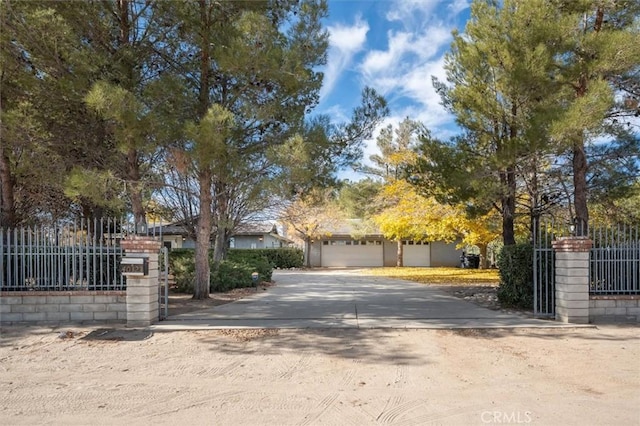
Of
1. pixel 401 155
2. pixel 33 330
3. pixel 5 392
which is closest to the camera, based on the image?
pixel 5 392

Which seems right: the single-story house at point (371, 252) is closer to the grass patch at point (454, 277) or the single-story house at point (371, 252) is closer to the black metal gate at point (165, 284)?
the grass patch at point (454, 277)

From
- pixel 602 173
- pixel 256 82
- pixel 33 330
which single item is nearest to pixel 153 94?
pixel 256 82

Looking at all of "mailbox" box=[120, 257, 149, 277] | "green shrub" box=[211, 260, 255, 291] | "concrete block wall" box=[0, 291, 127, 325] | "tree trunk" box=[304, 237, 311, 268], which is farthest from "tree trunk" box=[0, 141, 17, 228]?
"tree trunk" box=[304, 237, 311, 268]

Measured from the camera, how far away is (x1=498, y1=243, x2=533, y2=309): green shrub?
415 inches

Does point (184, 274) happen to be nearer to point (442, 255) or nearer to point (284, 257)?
point (284, 257)

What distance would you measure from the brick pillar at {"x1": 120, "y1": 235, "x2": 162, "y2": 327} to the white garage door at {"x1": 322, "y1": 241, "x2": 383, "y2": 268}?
27996 millimetres

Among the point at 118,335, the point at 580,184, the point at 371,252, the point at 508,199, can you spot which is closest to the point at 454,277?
the point at 508,199

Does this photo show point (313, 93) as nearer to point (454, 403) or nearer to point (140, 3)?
Result: point (140, 3)

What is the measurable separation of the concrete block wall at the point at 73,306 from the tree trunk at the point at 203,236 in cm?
345

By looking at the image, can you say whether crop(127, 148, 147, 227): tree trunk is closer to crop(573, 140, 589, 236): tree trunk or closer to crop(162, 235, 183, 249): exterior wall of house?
crop(573, 140, 589, 236): tree trunk

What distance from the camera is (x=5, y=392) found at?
531 centimetres

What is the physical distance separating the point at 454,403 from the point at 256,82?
7904mm

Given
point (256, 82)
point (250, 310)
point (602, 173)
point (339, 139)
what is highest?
point (256, 82)

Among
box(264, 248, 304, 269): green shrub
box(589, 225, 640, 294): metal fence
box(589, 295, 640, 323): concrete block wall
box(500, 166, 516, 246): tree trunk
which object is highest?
box(500, 166, 516, 246): tree trunk
